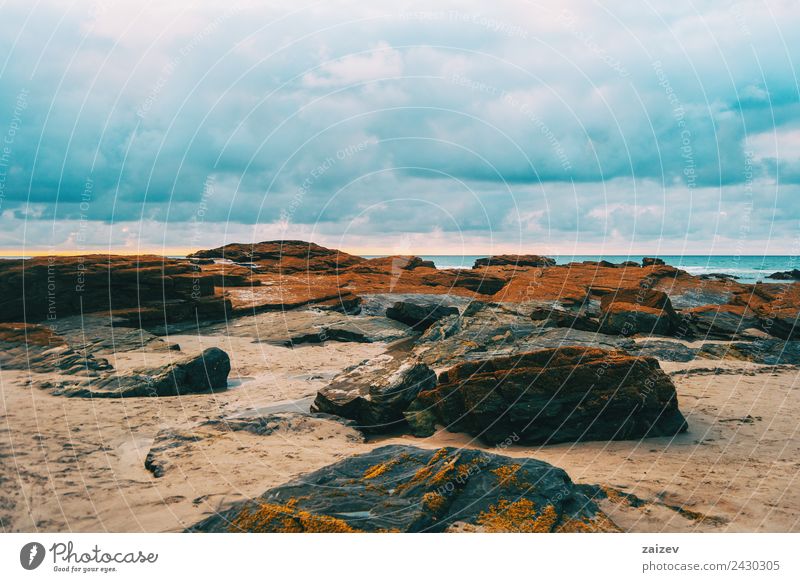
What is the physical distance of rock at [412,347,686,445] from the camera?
1027 cm

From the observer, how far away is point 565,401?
34.2ft

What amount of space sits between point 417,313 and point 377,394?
49.5ft

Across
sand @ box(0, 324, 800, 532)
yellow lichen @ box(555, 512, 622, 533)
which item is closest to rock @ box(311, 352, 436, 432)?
sand @ box(0, 324, 800, 532)

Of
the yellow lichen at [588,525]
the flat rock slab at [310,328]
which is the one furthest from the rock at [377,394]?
the flat rock slab at [310,328]

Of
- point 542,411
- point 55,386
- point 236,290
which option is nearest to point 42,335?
point 55,386

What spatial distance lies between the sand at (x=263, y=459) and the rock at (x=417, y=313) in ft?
41.9

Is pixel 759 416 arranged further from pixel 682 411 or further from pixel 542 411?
pixel 542 411

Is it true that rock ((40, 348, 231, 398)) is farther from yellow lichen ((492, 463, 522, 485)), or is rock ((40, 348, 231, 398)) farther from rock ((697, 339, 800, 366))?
rock ((697, 339, 800, 366))

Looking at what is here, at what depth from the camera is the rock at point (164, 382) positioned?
12.6 m

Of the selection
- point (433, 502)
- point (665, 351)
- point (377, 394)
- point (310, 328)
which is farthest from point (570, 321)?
point (433, 502)

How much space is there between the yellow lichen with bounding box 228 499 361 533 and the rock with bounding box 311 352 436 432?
5237mm

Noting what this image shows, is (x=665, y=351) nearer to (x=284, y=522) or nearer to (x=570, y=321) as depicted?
(x=570, y=321)

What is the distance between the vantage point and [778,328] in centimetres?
2062

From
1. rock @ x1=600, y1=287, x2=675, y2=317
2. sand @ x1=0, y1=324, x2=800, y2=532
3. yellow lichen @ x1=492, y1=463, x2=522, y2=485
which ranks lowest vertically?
sand @ x1=0, y1=324, x2=800, y2=532
